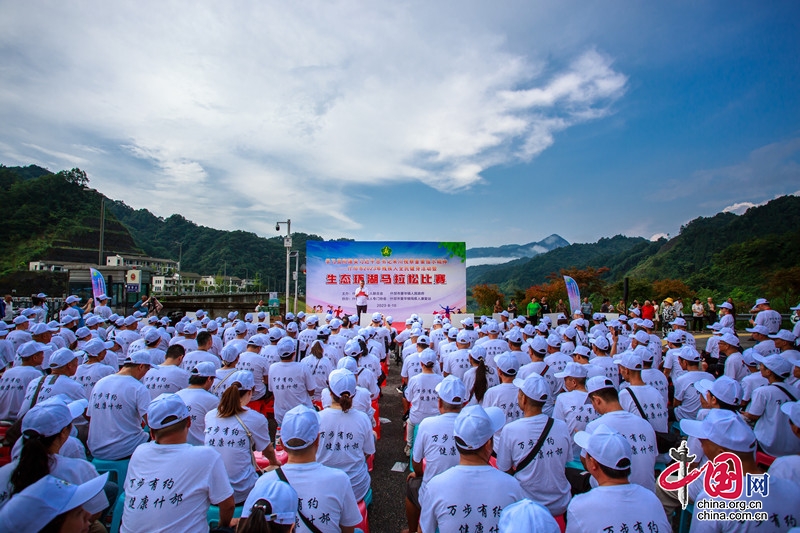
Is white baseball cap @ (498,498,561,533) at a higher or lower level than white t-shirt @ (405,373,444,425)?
higher

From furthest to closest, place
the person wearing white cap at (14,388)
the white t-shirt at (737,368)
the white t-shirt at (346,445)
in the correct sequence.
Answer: the white t-shirt at (737,368), the person wearing white cap at (14,388), the white t-shirt at (346,445)

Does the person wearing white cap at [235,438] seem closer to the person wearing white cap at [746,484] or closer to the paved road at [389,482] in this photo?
the paved road at [389,482]

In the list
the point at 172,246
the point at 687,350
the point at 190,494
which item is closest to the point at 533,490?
the point at 190,494

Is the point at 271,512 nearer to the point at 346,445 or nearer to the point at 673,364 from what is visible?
the point at 346,445

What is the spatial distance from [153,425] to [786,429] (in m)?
5.03

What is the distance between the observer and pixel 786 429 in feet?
11.7

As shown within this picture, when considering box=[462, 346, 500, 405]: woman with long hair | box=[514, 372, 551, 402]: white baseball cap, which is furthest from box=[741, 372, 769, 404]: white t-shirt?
box=[514, 372, 551, 402]: white baseball cap

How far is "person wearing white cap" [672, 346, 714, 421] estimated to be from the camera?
4715mm

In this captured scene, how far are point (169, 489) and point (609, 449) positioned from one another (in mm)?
2334

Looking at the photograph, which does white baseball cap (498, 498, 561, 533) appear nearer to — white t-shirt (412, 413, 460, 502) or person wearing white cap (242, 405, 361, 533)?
person wearing white cap (242, 405, 361, 533)

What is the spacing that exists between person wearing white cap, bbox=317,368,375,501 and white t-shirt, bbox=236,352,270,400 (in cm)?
273

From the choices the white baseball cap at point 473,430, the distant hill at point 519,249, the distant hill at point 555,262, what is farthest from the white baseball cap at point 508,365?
the distant hill at point 519,249

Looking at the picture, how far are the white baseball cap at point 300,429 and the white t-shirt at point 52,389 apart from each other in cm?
301

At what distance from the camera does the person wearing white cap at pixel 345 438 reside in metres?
3.19
